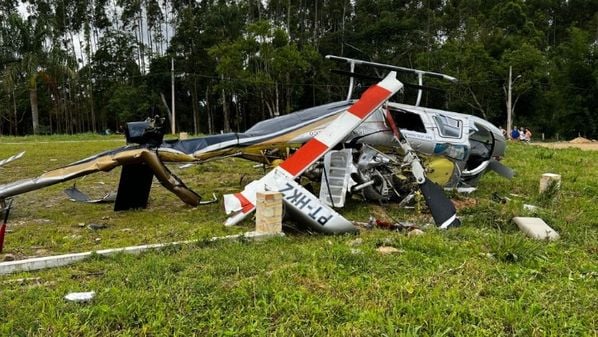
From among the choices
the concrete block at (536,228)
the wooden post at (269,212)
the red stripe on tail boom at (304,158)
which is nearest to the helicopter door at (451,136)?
the concrete block at (536,228)

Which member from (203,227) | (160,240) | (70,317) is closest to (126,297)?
(70,317)

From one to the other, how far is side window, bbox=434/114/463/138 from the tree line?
29.8m

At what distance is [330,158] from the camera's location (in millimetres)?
7621

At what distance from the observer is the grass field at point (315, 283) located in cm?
326

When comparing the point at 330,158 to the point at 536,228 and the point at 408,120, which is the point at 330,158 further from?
the point at 536,228

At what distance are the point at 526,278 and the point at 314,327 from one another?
6.79 ft

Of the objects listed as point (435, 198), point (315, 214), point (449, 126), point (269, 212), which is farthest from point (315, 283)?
point (449, 126)

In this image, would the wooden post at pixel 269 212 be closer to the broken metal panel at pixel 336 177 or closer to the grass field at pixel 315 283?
the grass field at pixel 315 283

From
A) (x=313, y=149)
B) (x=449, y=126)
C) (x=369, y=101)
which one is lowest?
(x=313, y=149)

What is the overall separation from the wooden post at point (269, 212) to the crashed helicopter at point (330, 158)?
0.29 meters

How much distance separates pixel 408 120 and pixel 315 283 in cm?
557

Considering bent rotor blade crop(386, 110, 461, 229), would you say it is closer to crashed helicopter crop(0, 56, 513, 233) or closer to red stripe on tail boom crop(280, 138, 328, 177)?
crashed helicopter crop(0, 56, 513, 233)

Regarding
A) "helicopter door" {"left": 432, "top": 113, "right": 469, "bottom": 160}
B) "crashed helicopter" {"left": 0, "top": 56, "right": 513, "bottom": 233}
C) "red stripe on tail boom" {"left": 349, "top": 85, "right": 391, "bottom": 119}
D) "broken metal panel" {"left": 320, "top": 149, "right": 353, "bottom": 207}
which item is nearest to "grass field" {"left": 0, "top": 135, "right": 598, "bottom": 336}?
"crashed helicopter" {"left": 0, "top": 56, "right": 513, "bottom": 233}

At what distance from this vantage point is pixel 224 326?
325 centimetres
